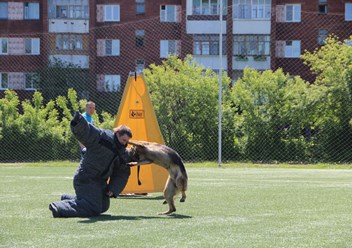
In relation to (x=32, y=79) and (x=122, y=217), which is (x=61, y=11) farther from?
(x=122, y=217)

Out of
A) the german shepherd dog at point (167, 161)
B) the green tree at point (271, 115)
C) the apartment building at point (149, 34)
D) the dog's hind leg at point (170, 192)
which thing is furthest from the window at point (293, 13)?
the dog's hind leg at point (170, 192)

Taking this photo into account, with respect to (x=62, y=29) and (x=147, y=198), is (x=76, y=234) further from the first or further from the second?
(x=62, y=29)

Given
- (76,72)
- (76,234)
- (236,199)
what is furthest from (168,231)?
(76,72)

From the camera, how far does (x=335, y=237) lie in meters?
7.32

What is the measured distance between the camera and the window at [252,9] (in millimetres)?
49844

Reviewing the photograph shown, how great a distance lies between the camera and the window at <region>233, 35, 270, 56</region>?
163 feet

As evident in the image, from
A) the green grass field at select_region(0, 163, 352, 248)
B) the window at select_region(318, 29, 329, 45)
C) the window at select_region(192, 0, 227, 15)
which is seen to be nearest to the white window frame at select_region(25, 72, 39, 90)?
the window at select_region(192, 0, 227, 15)

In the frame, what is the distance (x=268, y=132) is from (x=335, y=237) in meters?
26.5

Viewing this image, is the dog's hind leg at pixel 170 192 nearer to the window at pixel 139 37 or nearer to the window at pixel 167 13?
the window at pixel 139 37

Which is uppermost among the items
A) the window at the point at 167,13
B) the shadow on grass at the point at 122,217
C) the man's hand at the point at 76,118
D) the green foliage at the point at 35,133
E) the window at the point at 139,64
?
the window at the point at 167,13

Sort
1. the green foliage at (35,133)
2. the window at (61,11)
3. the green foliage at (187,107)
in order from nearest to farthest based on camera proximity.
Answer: the green foliage at (187,107)
the green foliage at (35,133)
the window at (61,11)

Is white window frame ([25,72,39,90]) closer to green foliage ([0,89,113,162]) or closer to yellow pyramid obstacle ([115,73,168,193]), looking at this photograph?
green foliage ([0,89,113,162])

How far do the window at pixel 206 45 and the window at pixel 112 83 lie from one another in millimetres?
5671

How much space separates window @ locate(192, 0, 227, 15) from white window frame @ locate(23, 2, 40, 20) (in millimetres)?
11384
